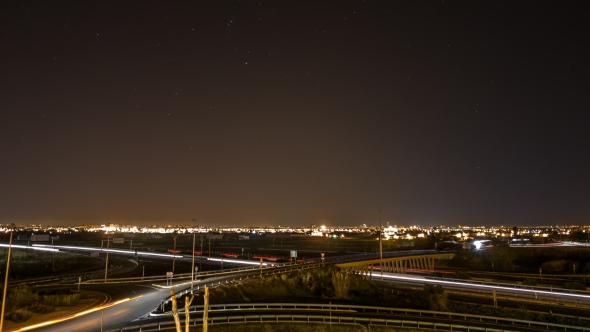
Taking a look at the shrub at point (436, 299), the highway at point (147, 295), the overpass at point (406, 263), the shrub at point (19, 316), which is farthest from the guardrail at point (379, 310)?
the overpass at point (406, 263)

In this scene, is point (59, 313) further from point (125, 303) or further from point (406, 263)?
point (406, 263)

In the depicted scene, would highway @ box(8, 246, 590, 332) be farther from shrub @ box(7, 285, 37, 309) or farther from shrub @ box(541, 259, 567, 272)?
shrub @ box(541, 259, 567, 272)

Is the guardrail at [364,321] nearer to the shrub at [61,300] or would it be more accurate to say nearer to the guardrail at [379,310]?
the guardrail at [379,310]

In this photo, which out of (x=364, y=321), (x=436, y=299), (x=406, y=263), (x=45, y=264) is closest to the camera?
(x=364, y=321)

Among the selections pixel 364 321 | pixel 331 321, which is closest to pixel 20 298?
pixel 331 321

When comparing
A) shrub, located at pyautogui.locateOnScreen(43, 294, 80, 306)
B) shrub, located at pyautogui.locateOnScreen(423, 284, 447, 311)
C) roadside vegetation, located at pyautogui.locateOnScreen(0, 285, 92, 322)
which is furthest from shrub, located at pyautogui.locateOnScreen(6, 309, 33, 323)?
shrub, located at pyautogui.locateOnScreen(423, 284, 447, 311)

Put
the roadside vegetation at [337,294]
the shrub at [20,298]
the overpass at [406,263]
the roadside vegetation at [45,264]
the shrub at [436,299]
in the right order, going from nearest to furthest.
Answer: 1. the shrub at [20,298]
2. the roadside vegetation at [337,294]
3. the shrub at [436,299]
4. the overpass at [406,263]
5. the roadside vegetation at [45,264]

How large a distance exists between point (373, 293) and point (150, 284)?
30.2m

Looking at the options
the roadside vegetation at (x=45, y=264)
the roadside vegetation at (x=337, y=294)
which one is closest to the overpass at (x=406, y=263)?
the roadside vegetation at (x=337, y=294)

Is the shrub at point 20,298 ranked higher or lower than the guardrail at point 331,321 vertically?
higher

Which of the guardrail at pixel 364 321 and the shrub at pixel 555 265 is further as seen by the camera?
the shrub at pixel 555 265

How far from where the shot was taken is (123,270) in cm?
7588

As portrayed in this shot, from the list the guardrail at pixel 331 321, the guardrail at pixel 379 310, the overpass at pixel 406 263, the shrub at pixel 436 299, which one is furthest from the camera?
the overpass at pixel 406 263

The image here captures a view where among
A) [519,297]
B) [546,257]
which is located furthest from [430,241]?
[519,297]
